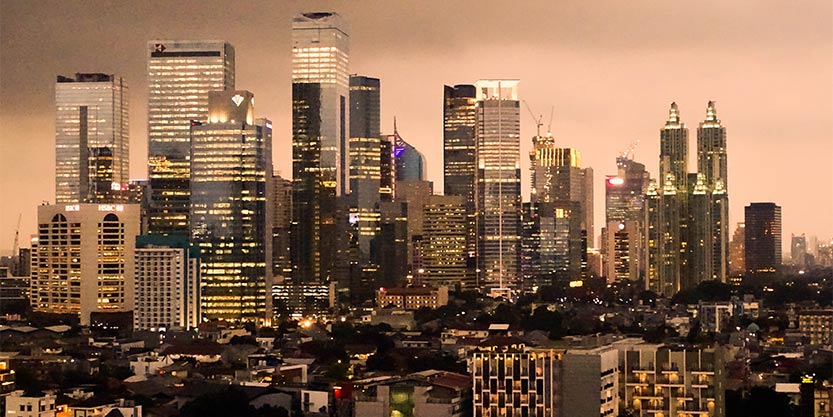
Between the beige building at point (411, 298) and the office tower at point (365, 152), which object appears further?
the office tower at point (365, 152)

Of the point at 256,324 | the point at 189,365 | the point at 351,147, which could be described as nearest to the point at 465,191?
the point at 351,147

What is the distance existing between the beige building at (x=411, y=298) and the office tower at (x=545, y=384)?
1581 inches

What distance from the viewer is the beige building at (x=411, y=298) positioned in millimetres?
68062

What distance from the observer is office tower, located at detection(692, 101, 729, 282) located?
82562 millimetres

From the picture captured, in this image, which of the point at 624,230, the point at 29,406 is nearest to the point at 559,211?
the point at 624,230

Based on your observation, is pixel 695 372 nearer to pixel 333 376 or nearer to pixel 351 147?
pixel 333 376

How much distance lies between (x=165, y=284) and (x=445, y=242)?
28.4 metres

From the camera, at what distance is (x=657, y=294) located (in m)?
77.2

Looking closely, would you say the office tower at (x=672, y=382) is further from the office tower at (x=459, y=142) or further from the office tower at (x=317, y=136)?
the office tower at (x=459, y=142)

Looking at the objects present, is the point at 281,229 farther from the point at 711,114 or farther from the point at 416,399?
the point at 416,399

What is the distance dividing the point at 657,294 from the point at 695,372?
50.4 meters

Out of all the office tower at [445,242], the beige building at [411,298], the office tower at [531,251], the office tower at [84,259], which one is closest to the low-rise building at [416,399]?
the office tower at [84,259]

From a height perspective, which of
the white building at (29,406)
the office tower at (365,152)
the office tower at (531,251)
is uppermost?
the office tower at (365,152)

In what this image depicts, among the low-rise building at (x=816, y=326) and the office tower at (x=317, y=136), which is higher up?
the office tower at (x=317, y=136)
